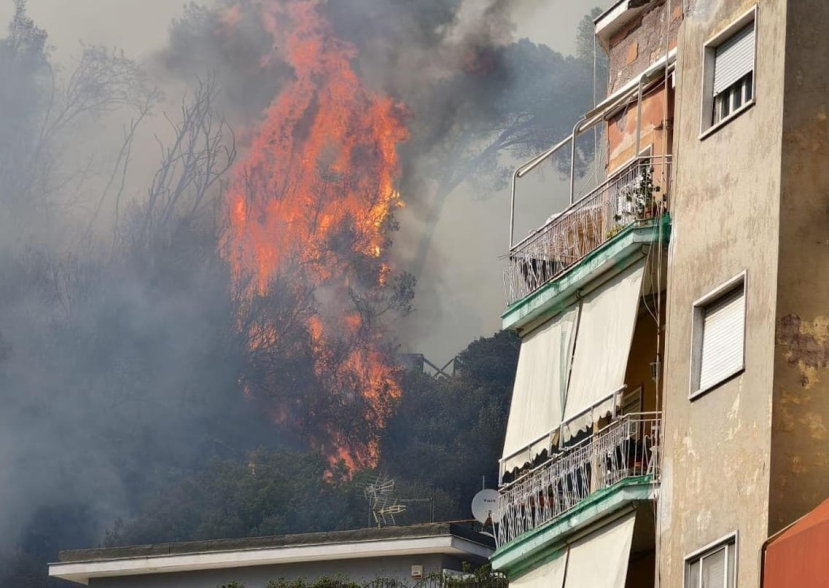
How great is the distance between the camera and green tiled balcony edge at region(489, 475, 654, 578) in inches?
993

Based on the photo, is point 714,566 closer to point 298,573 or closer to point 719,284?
point 719,284

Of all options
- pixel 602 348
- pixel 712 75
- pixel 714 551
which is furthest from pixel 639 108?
pixel 714 551

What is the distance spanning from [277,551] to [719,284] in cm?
2196

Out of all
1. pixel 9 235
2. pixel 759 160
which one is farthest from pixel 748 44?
pixel 9 235

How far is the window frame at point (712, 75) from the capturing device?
24.5 m

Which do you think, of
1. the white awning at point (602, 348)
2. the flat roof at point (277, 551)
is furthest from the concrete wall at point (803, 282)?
the flat roof at point (277, 551)

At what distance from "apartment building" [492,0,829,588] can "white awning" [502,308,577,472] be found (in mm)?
33

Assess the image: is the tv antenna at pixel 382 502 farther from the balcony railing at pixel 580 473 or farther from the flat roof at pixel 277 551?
the balcony railing at pixel 580 473

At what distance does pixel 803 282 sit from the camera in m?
22.8

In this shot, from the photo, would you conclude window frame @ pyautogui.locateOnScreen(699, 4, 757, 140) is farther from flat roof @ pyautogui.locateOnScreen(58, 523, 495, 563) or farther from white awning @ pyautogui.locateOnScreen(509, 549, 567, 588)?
flat roof @ pyautogui.locateOnScreen(58, 523, 495, 563)

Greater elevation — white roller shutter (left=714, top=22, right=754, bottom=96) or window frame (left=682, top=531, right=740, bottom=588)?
white roller shutter (left=714, top=22, right=754, bottom=96)

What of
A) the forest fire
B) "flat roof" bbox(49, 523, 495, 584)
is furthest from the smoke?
"flat roof" bbox(49, 523, 495, 584)

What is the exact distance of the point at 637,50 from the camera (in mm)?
31078

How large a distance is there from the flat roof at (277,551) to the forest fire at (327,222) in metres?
51.0
